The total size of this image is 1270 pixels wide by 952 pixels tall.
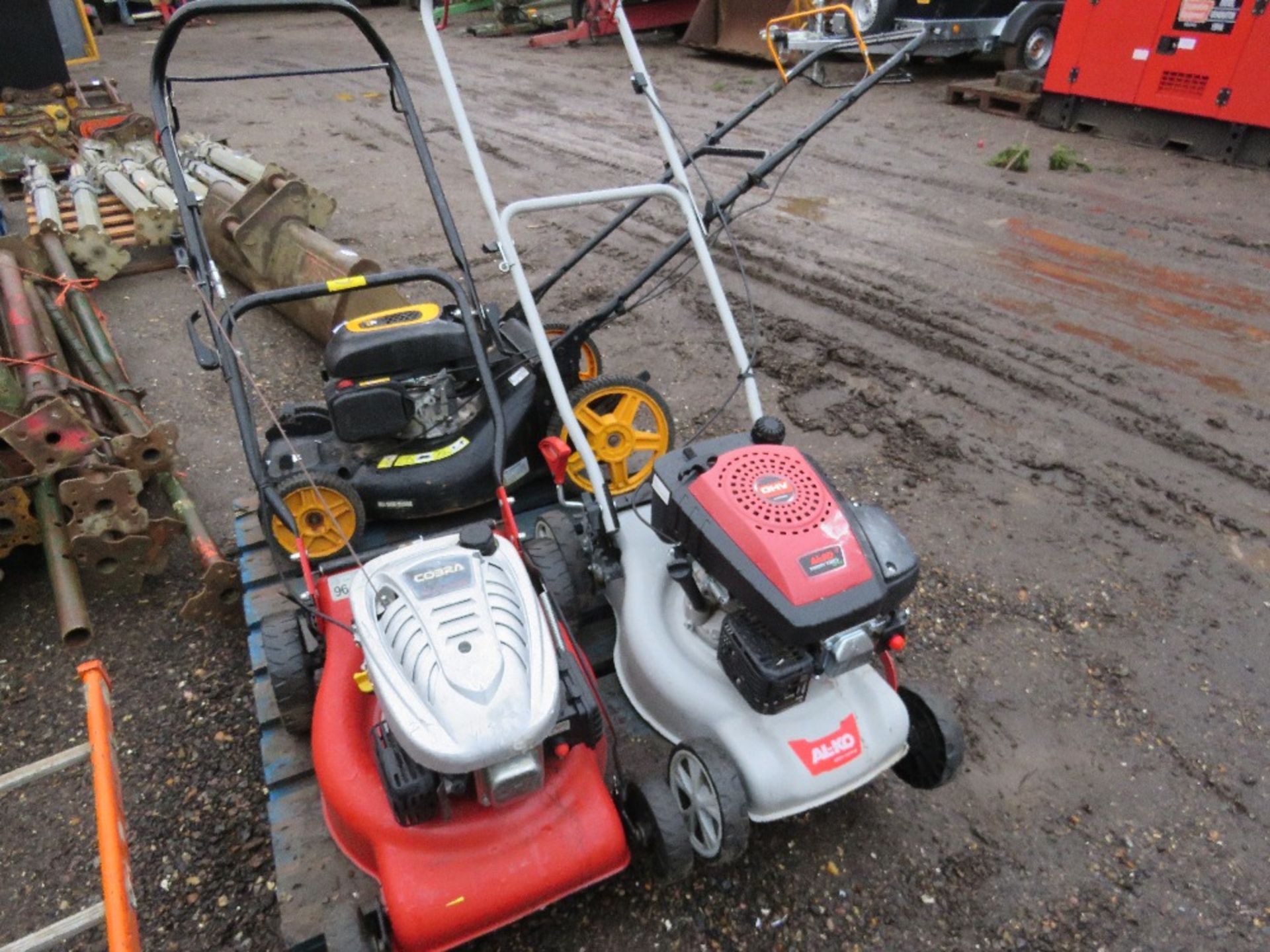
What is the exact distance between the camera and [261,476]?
2465 millimetres

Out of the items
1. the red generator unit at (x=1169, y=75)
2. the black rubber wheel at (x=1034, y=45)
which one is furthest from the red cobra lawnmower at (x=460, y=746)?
the black rubber wheel at (x=1034, y=45)

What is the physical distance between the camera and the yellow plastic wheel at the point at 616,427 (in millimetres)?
3137

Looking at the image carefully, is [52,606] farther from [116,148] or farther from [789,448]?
[116,148]

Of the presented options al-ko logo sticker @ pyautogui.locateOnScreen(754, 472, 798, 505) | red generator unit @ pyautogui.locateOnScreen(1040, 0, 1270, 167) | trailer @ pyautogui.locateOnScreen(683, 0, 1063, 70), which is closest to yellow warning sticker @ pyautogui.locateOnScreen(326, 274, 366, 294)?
al-ko logo sticker @ pyautogui.locateOnScreen(754, 472, 798, 505)

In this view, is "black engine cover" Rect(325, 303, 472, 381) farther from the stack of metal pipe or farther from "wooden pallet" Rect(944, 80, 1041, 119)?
"wooden pallet" Rect(944, 80, 1041, 119)

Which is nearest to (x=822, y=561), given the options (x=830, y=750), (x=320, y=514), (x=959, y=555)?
(x=830, y=750)

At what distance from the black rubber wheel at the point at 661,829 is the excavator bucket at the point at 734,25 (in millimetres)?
10918

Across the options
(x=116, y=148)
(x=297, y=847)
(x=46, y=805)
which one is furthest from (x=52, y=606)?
(x=116, y=148)

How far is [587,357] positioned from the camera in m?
3.80

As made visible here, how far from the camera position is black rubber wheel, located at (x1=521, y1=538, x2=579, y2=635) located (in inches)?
94.1

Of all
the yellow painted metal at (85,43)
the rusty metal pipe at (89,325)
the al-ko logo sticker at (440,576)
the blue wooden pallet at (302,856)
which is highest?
the al-ko logo sticker at (440,576)

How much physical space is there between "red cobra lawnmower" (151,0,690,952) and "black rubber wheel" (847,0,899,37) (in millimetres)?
8984

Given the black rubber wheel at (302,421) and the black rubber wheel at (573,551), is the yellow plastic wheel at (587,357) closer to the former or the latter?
the black rubber wheel at (302,421)

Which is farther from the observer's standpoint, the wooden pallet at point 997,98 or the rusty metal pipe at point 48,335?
the wooden pallet at point 997,98
